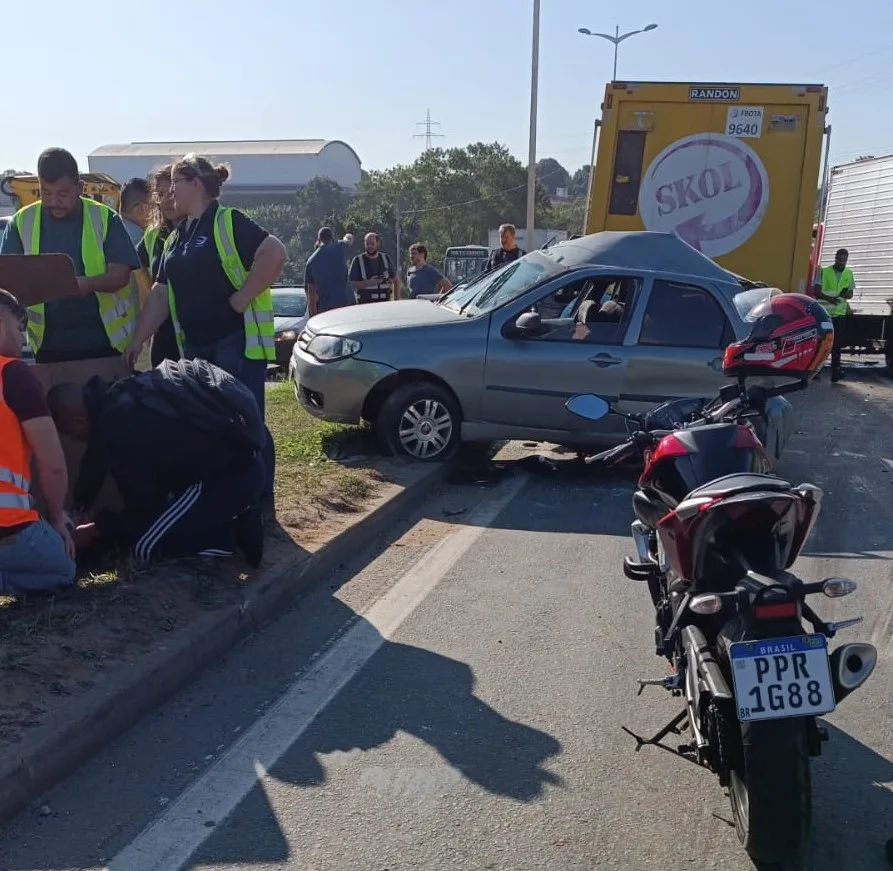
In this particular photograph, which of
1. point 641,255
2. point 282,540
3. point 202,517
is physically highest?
point 641,255

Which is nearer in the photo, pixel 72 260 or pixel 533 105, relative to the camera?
pixel 72 260

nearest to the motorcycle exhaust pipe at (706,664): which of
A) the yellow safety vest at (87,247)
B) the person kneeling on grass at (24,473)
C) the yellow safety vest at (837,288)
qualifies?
the person kneeling on grass at (24,473)

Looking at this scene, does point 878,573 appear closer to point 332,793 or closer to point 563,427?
point 563,427

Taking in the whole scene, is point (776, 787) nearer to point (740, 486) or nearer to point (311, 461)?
point (740, 486)

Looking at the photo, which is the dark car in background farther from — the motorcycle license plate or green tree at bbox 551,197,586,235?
green tree at bbox 551,197,586,235

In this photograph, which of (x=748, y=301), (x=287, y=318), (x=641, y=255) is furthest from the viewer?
(x=287, y=318)

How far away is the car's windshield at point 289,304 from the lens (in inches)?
701

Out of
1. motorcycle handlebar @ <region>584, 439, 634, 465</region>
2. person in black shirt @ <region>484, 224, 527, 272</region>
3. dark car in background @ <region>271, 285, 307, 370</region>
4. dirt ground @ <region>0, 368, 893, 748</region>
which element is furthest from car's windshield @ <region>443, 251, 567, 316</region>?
dark car in background @ <region>271, 285, 307, 370</region>

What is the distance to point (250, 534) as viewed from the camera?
5207 mm

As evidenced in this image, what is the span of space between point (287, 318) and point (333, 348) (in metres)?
9.35

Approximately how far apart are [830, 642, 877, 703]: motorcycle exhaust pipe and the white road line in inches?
74.7

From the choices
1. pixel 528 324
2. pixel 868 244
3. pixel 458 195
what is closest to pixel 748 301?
pixel 528 324

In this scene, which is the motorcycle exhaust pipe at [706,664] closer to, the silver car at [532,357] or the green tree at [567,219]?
the silver car at [532,357]

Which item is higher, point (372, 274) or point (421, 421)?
point (372, 274)
